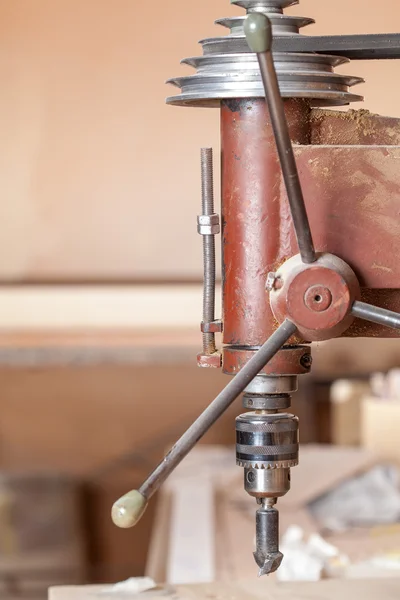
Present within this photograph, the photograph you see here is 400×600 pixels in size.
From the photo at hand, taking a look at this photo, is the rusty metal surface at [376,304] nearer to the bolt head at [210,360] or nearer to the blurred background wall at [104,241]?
the bolt head at [210,360]

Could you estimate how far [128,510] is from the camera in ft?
2.97

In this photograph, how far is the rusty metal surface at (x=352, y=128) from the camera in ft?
3.59

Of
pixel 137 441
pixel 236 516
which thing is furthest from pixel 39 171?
pixel 236 516

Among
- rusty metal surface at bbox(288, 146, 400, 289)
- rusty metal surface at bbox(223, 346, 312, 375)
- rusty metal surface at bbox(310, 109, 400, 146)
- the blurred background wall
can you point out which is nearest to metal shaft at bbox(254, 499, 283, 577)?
rusty metal surface at bbox(223, 346, 312, 375)

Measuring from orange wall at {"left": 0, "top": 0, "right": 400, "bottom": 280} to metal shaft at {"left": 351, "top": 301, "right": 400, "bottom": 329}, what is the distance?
2.89m

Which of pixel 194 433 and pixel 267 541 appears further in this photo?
pixel 267 541

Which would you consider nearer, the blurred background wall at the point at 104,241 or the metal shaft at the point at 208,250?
the metal shaft at the point at 208,250

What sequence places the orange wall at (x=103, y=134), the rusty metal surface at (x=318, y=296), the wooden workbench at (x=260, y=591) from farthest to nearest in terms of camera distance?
the orange wall at (x=103, y=134) < the wooden workbench at (x=260, y=591) < the rusty metal surface at (x=318, y=296)

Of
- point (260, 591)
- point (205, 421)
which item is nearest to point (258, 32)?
point (205, 421)

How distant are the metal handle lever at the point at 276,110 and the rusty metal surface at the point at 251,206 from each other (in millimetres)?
106

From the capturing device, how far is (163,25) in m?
3.83

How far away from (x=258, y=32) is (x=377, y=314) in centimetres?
28

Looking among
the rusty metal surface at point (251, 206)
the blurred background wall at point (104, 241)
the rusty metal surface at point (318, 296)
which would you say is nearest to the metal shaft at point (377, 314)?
the rusty metal surface at point (318, 296)

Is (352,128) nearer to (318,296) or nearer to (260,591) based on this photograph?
(318,296)
